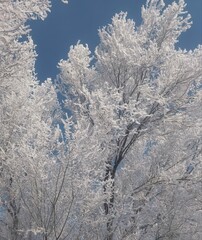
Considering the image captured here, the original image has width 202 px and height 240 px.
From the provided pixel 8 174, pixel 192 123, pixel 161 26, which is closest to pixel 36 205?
pixel 8 174

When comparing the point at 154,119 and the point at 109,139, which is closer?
the point at 109,139

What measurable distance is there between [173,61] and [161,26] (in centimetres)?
156

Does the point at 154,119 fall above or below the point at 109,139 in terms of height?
above

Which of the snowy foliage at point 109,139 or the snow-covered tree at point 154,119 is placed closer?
the snowy foliage at point 109,139

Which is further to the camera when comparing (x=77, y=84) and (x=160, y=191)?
(x=77, y=84)

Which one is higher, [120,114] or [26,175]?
[120,114]

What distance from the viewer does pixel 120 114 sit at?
27.7 feet

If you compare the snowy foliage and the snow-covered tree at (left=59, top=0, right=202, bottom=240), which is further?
the snow-covered tree at (left=59, top=0, right=202, bottom=240)

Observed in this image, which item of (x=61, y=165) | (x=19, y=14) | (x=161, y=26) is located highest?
(x=161, y=26)

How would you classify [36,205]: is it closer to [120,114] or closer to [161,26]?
[120,114]

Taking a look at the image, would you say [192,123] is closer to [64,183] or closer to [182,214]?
[182,214]

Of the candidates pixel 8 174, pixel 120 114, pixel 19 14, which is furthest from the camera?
pixel 120 114

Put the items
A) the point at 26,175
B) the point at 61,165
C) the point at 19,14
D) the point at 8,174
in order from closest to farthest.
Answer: the point at 19,14
the point at 61,165
the point at 26,175
the point at 8,174

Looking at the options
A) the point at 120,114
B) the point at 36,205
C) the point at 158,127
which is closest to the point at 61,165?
the point at 36,205
